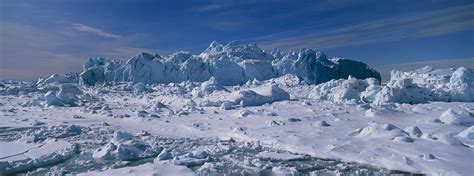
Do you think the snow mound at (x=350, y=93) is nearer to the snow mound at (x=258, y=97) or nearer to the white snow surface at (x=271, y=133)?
the white snow surface at (x=271, y=133)

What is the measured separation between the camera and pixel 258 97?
55.5 feet

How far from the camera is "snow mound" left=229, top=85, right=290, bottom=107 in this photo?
53.9 feet

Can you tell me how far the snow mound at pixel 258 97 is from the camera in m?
16.4

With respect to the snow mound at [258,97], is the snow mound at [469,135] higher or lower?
lower

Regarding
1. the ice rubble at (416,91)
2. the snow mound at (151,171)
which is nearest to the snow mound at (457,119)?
the ice rubble at (416,91)

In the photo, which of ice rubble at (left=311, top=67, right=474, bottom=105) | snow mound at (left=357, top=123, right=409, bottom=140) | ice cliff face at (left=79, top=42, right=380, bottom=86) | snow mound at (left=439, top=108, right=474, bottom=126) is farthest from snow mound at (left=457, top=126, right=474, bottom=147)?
ice cliff face at (left=79, top=42, right=380, bottom=86)

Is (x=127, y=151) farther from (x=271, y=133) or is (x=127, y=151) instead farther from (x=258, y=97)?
(x=258, y=97)

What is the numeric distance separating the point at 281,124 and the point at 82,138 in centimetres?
537

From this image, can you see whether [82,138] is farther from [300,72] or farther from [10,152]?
[300,72]

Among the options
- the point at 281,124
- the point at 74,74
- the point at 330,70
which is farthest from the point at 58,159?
the point at 74,74

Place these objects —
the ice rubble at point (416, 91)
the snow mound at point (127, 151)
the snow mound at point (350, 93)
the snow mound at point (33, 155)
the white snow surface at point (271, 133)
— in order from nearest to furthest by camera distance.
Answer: the white snow surface at point (271, 133) → the snow mound at point (33, 155) → the snow mound at point (127, 151) → the ice rubble at point (416, 91) → the snow mound at point (350, 93)

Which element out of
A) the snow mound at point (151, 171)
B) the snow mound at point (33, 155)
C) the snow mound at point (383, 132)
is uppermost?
the snow mound at point (383, 132)

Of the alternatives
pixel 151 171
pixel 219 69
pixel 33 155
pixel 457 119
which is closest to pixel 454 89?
pixel 457 119

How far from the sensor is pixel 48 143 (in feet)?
31.2
